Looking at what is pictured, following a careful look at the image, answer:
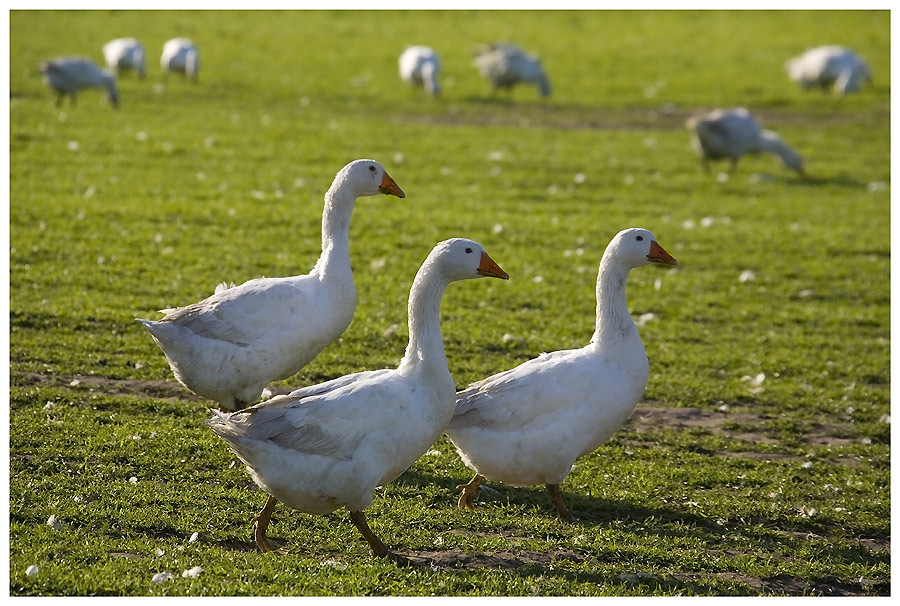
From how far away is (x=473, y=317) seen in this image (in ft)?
33.2

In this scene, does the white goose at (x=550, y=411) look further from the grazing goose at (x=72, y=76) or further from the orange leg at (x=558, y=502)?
the grazing goose at (x=72, y=76)

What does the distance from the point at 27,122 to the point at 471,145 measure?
297 inches

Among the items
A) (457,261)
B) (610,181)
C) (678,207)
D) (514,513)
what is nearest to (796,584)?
(514,513)

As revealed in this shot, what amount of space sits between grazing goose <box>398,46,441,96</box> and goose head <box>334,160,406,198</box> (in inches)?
628

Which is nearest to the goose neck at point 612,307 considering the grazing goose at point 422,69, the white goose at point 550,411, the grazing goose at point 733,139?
the white goose at point 550,411

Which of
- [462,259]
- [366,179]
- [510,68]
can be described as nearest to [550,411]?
[462,259]

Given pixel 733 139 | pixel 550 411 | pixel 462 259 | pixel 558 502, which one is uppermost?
pixel 733 139

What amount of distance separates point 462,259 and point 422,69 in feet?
59.2

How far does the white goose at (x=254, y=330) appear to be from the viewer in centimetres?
689

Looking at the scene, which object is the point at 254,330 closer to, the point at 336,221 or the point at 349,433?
the point at 336,221

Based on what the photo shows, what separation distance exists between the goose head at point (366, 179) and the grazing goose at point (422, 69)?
52.4ft

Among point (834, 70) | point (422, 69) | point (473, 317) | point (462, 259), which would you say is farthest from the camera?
point (834, 70)

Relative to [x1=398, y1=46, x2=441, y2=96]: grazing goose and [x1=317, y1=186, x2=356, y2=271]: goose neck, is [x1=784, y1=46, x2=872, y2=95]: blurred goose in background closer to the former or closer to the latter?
[x1=398, y1=46, x2=441, y2=96]: grazing goose

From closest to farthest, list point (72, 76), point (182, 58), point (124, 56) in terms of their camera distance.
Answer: point (72, 76)
point (124, 56)
point (182, 58)
